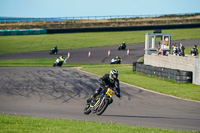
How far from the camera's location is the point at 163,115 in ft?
44.3

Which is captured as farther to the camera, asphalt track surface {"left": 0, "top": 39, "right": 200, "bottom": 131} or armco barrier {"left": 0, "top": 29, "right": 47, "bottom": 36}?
armco barrier {"left": 0, "top": 29, "right": 47, "bottom": 36}

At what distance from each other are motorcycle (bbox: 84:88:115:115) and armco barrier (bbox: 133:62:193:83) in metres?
9.91

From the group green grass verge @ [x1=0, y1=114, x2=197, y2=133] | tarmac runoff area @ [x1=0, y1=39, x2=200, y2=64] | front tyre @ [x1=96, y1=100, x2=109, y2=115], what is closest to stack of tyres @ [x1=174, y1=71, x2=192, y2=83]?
front tyre @ [x1=96, y1=100, x2=109, y2=115]

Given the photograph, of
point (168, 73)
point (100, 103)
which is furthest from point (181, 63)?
point (100, 103)

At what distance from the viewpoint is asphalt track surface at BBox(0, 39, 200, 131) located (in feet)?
41.5

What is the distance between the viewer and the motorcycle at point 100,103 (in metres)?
12.8

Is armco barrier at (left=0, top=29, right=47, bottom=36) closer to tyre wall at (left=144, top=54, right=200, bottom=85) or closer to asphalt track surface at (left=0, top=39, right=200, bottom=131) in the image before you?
tyre wall at (left=144, top=54, right=200, bottom=85)

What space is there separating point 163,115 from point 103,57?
1308 inches

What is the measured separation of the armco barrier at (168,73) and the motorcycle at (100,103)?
991 cm

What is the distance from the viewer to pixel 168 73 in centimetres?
2394

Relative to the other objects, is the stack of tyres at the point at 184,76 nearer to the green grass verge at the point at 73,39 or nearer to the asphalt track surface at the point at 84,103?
the asphalt track surface at the point at 84,103

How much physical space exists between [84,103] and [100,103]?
3179 mm

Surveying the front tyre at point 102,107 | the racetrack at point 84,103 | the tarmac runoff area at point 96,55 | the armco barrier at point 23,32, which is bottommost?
the tarmac runoff area at point 96,55

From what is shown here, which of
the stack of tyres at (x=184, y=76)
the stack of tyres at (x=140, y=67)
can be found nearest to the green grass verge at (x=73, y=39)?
the stack of tyres at (x=140, y=67)
